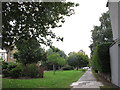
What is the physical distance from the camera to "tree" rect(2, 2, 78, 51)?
592 cm

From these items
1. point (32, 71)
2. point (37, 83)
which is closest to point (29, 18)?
point (37, 83)

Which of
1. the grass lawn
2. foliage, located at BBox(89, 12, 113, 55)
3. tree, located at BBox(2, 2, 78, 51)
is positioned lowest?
the grass lawn

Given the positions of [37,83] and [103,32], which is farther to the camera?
[103,32]

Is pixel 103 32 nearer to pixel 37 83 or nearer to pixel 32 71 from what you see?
pixel 32 71

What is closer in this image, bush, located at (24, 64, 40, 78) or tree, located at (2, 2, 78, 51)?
tree, located at (2, 2, 78, 51)

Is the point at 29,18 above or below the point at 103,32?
below

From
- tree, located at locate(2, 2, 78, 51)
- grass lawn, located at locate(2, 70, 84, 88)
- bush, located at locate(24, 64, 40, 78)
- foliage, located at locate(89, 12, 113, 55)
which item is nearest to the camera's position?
tree, located at locate(2, 2, 78, 51)

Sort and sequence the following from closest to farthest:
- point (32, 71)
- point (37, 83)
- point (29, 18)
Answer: point (29, 18) < point (37, 83) < point (32, 71)

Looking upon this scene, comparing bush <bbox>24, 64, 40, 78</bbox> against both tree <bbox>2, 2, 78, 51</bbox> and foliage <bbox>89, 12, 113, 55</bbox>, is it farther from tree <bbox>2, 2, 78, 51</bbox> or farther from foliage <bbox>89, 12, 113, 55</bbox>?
foliage <bbox>89, 12, 113, 55</bbox>

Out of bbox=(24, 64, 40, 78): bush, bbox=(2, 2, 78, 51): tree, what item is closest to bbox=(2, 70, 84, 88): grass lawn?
bbox=(24, 64, 40, 78): bush

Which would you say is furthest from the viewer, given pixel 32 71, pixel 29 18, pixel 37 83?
pixel 32 71

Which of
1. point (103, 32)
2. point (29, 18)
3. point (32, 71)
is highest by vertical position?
point (103, 32)

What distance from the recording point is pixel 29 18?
19.7 feet

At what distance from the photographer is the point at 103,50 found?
32.5ft
